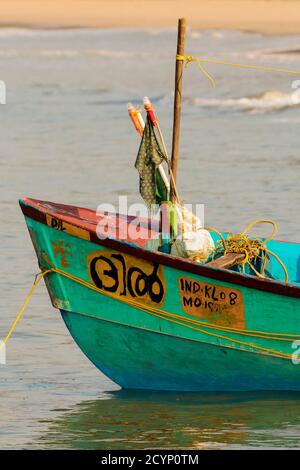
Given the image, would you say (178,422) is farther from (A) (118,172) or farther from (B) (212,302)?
(A) (118,172)

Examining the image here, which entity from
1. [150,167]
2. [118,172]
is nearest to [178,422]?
[150,167]

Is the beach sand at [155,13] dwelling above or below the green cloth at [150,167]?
above

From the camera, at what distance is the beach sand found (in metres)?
52.3

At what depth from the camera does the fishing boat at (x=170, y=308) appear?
31.6 feet

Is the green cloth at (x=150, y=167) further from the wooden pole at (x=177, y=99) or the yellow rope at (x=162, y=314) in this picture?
the yellow rope at (x=162, y=314)

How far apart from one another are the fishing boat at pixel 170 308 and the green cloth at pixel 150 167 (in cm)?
8

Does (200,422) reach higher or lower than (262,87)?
lower

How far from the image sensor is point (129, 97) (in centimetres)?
3191

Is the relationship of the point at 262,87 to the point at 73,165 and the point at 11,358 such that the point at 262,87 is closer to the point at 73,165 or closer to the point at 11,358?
the point at 73,165

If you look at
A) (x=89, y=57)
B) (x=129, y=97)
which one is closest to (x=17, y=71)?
(x=89, y=57)

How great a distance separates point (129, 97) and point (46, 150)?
8626 mm

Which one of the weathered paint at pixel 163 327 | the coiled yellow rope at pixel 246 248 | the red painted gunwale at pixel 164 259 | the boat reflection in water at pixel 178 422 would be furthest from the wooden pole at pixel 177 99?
the boat reflection in water at pixel 178 422

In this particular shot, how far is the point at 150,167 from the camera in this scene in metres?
10.6

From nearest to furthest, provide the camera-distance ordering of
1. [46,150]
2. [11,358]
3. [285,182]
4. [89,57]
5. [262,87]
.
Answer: [11,358], [285,182], [46,150], [262,87], [89,57]
